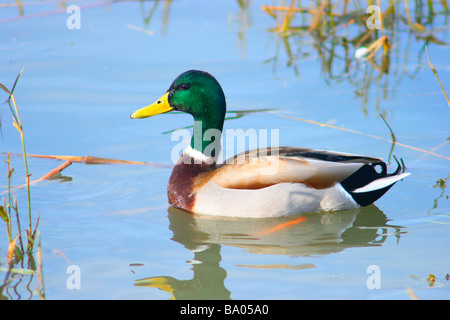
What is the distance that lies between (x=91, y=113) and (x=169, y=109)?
1.76m

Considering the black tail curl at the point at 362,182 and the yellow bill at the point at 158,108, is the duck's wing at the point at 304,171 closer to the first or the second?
the black tail curl at the point at 362,182

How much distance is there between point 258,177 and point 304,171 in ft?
1.25

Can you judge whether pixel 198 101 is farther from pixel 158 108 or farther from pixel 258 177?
pixel 258 177

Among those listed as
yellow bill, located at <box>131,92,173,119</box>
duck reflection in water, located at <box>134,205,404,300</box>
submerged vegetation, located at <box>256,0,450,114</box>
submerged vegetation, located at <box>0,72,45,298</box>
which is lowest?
duck reflection in water, located at <box>134,205,404,300</box>

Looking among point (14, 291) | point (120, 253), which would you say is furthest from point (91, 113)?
point (14, 291)

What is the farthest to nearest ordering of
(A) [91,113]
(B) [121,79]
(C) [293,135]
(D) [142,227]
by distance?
(B) [121,79] < (A) [91,113] < (C) [293,135] < (D) [142,227]

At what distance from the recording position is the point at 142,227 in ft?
18.5

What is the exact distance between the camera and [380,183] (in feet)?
19.5

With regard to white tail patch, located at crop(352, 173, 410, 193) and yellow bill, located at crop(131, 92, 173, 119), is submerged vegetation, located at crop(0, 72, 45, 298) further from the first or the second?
white tail patch, located at crop(352, 173, 410, 193)

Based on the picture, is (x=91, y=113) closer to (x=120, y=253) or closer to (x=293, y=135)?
(x=293, y=135)

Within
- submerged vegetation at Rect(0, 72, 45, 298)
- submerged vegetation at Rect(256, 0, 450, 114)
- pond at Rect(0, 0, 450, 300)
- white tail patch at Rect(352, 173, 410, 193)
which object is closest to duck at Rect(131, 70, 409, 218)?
white tail patch at Rect(352, 173, 410, 193)

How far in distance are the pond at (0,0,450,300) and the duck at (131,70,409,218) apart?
0.11 metres

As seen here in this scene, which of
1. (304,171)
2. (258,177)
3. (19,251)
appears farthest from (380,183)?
(19,251)

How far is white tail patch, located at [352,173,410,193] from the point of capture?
591 cm
